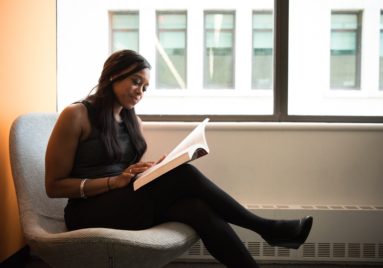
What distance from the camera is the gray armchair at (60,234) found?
1195 millimetres

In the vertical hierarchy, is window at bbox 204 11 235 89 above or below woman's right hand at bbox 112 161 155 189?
above

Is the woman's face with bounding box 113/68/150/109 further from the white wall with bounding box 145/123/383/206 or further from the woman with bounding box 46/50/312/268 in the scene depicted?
the white wall with bounding box 145/123/383/206

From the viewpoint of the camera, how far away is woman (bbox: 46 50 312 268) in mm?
1384

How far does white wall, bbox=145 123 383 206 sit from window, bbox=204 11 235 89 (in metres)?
0.44

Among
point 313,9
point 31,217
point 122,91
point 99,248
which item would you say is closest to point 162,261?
point 99,248

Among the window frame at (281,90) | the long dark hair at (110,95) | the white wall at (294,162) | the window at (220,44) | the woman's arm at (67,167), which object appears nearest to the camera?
the woman's arm at (67,167)

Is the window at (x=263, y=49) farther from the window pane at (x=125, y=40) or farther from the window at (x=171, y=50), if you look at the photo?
the window pane at (x=125, y=40)

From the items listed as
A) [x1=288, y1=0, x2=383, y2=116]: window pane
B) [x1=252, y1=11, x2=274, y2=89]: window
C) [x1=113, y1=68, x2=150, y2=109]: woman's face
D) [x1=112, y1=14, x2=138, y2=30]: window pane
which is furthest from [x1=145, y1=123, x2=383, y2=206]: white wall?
[x1=112, y1=14, x2=138, y2=30]: window pane

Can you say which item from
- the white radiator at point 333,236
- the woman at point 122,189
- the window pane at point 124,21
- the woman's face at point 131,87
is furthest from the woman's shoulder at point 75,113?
the window pane at point 124,21

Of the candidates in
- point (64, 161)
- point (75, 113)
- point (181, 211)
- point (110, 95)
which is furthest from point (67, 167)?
point (181, 211)

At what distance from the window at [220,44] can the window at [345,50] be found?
2.04 feet

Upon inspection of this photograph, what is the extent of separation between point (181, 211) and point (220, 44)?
1.32m

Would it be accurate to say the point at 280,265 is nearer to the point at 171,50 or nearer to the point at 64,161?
the point at 64,161

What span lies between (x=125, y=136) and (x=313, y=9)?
4.82ft
